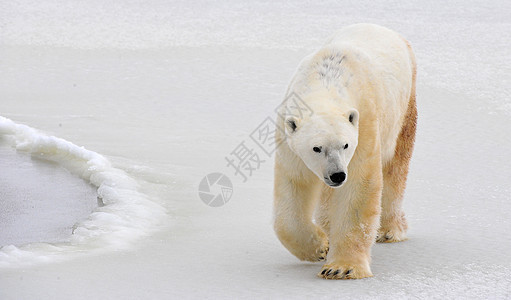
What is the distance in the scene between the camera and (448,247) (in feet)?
13.4

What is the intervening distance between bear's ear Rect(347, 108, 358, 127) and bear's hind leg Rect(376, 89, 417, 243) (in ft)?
3.66

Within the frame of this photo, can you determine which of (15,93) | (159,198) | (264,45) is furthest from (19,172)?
(264,45)

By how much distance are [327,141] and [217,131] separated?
3138mm

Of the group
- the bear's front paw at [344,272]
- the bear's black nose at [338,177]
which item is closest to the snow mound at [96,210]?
the bear's front paw at [344,272]

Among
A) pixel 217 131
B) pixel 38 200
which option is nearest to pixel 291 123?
pixel 38 200

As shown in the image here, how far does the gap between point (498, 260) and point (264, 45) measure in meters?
5.46

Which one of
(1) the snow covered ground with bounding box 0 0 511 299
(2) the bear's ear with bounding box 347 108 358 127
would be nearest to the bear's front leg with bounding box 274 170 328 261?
(1) the snow covered ground with bounding box 0 0 511 299

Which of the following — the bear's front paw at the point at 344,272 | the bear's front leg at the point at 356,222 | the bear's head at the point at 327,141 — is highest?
the bear's head at the point at 327,141

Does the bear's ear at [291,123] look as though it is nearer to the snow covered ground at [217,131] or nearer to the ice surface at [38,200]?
the snow covered ground at [217,131]

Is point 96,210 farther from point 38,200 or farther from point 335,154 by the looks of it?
point 335,154

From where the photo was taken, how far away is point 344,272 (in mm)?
3549

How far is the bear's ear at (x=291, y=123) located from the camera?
338 centimetres

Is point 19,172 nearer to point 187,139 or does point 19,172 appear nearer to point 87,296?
point 187,139

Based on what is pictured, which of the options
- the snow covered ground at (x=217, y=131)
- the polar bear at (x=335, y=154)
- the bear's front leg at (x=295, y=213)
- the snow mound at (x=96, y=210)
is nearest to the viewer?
the polar bear at (x=335, y=154)
